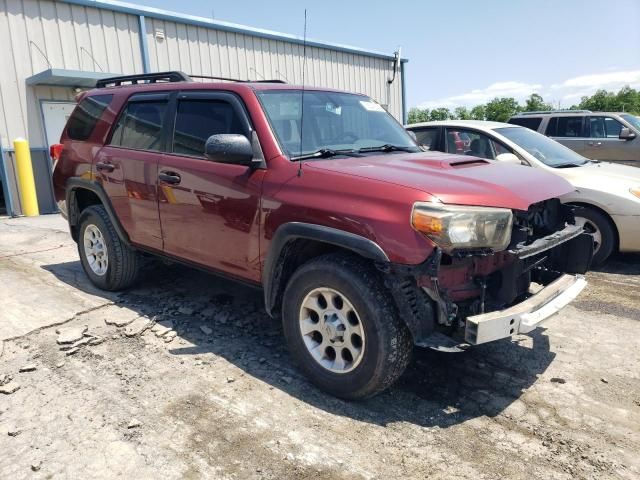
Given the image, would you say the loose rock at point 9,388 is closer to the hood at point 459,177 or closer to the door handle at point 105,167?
→ the door handle at point 105,167

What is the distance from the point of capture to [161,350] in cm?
389

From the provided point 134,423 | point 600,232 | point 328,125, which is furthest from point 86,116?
point 600,232

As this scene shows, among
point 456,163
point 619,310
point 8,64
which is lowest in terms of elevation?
point 619,310

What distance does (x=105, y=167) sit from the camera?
4.77 meters

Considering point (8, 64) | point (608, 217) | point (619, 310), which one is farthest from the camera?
point (8, 64)

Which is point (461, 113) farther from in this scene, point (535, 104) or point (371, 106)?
point (371, 106)

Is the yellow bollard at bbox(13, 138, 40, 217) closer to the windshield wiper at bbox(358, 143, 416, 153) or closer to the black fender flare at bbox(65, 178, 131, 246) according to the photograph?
the black fender flare at bbox(65, 178, 131, 246)

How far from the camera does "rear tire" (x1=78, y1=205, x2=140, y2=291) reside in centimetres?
495

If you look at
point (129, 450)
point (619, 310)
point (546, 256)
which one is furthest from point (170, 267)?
point (619, 310)

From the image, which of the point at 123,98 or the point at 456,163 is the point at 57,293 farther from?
the point at 456,163

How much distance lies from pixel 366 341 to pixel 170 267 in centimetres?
353

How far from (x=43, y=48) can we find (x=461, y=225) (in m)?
10.4

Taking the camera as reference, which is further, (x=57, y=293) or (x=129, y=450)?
(x=57, y=293)

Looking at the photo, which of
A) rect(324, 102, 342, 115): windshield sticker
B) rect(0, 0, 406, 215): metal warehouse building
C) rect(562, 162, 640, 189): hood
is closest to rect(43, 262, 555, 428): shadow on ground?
rect(324, 102, 342, 115): windshield sticker
